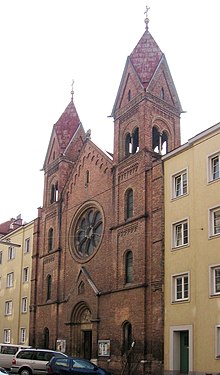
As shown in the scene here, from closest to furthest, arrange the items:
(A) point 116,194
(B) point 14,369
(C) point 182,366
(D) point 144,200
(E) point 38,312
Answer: (C) point 182,366 → (B) point 14,369 → (D) point 144,200 → (A) point 116,194 → (E) point 38,312

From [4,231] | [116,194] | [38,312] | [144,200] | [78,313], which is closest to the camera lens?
[144,200]

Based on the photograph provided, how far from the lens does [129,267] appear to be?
1313 inches

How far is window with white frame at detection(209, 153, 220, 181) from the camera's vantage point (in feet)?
90.6

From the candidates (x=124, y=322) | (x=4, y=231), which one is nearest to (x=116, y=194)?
(x=124, y=322)

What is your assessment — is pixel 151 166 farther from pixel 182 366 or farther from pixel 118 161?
pixel 182 366

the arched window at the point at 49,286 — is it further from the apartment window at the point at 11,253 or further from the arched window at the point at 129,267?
the arched window at the point at 129,267

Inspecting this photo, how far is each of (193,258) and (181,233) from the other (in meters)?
1.91

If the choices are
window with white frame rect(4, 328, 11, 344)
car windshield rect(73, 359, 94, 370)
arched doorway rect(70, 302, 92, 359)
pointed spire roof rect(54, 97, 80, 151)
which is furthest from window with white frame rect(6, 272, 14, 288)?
car windshield rect(73, 359, 94, 370)

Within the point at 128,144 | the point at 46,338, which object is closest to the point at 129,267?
the point at 128,144

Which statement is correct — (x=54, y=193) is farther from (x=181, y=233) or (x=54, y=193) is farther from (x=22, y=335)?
(x=181, y=233)

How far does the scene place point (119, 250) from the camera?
3416 centimetres

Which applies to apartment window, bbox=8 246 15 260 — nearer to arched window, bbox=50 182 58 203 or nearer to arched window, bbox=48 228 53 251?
arched window, bbox=48 228 53 251

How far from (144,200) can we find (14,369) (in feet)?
38.7

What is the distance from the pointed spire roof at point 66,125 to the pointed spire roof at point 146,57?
34.7 ft
